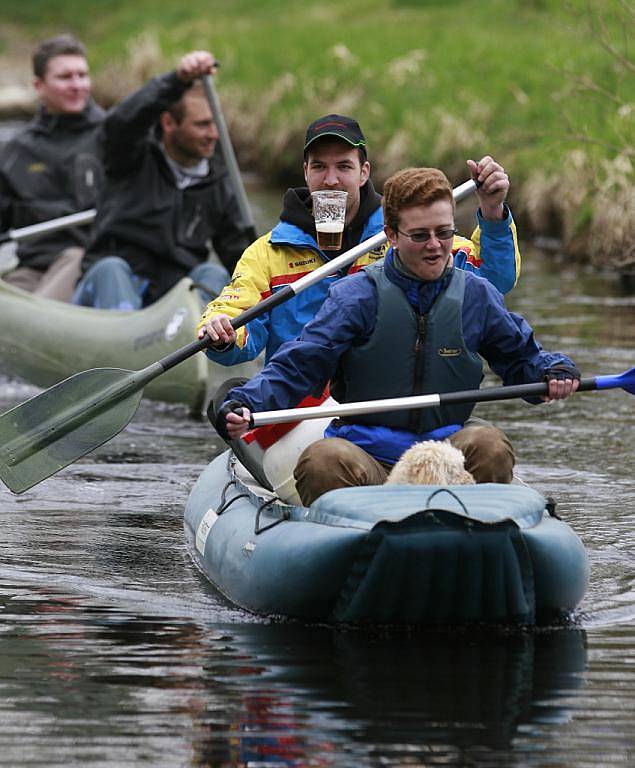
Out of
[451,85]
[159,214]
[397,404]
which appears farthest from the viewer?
[451,85]

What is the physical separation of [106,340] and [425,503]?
460 cm

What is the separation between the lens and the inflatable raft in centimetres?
456

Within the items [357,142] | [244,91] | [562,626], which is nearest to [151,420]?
[357,142]

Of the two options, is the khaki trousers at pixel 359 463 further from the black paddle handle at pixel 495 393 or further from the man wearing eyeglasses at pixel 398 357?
the black paddle handle at pixel 495 393

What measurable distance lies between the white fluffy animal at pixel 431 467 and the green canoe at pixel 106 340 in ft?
12.1

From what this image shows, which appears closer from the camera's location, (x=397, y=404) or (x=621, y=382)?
(x=397, y=404)

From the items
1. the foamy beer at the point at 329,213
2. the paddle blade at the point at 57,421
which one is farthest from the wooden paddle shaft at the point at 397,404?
the paddle blade at the point at 57,421

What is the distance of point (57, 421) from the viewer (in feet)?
19.8

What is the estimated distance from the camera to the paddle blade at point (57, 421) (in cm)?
603

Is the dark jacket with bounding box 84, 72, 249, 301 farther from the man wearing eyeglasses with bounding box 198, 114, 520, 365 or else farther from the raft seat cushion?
the raft seat cushion

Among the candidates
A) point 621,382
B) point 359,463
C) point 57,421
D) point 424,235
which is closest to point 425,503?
point 359,463

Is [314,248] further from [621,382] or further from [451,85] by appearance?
[451,85]

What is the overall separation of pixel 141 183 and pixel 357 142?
3.37m

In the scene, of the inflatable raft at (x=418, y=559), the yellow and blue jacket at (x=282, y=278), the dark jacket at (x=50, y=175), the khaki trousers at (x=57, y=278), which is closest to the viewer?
the inflatable raft at (x=418, y=559)
